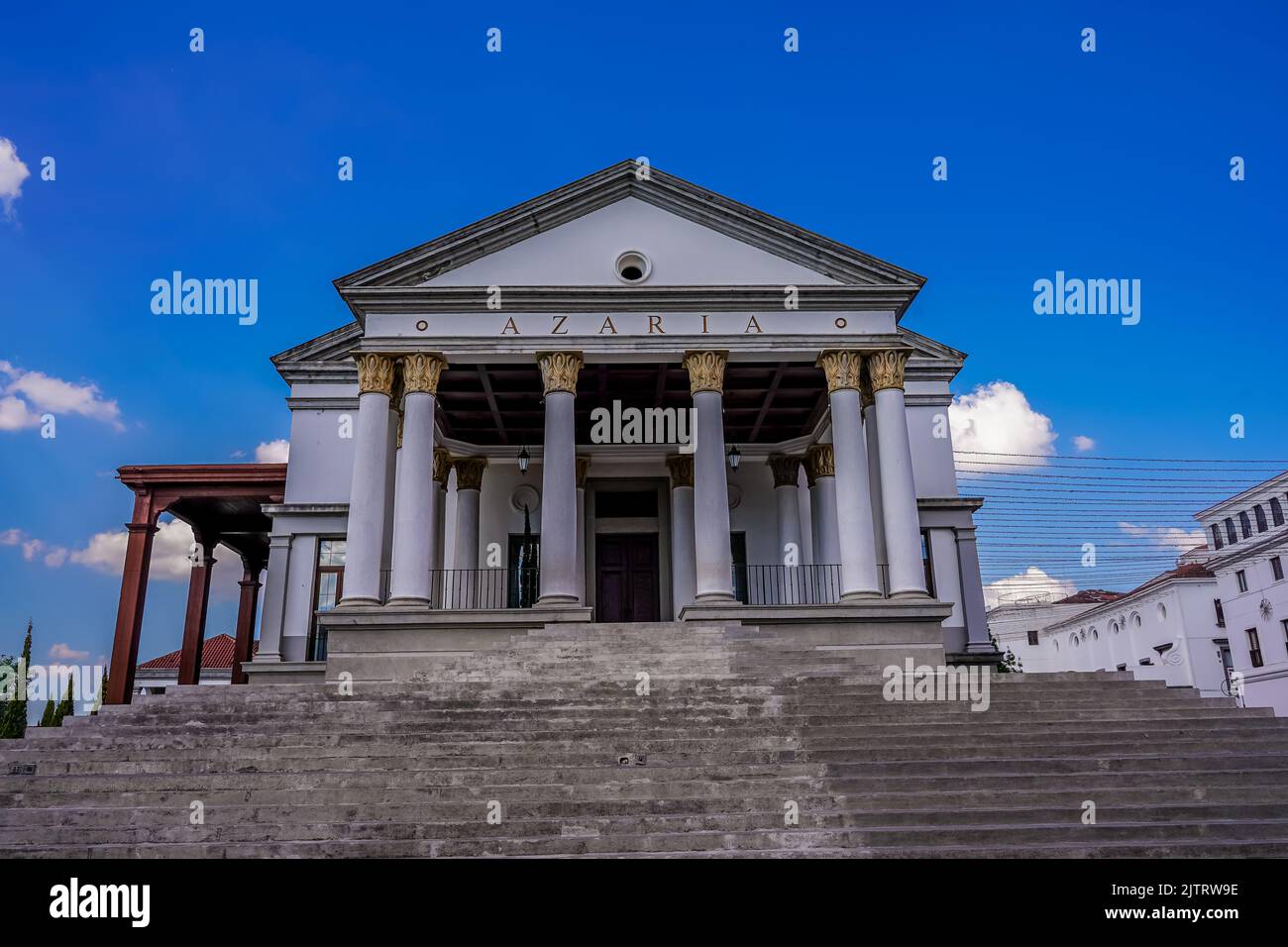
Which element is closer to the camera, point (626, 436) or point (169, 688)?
point (169, 688)

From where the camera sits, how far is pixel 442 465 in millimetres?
21969

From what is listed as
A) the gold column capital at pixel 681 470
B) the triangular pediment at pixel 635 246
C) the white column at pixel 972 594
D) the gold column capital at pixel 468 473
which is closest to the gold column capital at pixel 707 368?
the triangular pediment at pixel 635 246

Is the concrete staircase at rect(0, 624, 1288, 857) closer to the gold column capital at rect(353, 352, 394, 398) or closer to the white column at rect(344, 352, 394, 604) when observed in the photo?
the white column at rect(344, 352, 394, 604)

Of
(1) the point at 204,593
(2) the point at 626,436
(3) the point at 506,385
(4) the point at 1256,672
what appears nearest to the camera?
(3) the point at 506,385

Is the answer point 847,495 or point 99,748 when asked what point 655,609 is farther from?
point 99,748

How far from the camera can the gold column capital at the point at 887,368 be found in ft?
59.2

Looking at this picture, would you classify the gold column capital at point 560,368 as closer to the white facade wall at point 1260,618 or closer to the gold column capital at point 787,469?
the gold column capital at point 787,469

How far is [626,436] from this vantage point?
22.2m

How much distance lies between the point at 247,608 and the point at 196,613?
101 inches

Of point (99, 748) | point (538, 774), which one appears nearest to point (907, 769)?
point (538, 774)

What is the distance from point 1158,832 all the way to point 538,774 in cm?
615

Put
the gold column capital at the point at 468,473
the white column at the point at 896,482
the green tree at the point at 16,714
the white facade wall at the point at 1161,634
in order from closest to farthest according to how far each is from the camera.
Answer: the white column at the point at 896,482 → the gold column capital at the point at 468,473 → the green tree at the point at 16,714 → the white facade wall at the point at 1161,634

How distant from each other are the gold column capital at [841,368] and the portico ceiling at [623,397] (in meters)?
1.03

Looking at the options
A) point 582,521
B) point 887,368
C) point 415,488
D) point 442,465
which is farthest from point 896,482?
point 442,465
